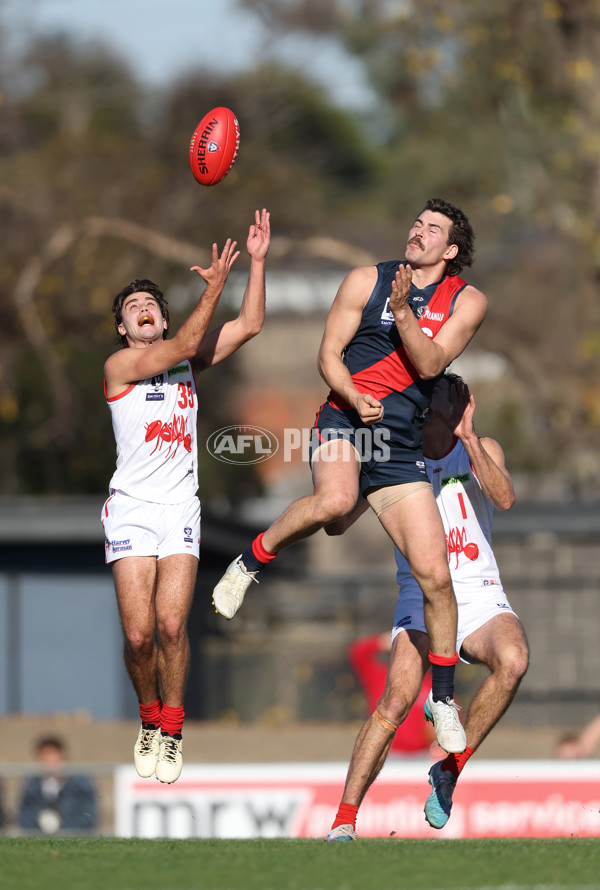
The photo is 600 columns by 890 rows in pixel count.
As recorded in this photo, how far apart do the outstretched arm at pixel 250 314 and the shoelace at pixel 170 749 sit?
7.29ft

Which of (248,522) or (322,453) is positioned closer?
(322,453)

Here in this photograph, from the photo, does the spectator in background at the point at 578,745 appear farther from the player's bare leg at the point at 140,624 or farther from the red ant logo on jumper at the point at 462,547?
the player's bare leg at the point at 140,624

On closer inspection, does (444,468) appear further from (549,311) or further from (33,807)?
(549,311)

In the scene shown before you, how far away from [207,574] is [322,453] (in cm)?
1435

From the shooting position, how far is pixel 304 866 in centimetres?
672

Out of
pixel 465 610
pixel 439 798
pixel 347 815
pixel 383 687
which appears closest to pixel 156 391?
pixel 465 610

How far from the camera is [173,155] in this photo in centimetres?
3303

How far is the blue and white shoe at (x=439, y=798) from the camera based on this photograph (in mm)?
8102

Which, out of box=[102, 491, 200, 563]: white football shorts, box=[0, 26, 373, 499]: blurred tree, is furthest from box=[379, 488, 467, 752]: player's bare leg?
box=[0, 26, 373, 499]: blurred tree

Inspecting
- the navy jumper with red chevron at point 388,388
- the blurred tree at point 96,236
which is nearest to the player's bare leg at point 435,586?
the navy jumper with red chevron at point 388,388

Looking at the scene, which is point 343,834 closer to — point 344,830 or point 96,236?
point 344,830

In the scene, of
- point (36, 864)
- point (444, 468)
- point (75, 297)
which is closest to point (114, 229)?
point (75, 297)

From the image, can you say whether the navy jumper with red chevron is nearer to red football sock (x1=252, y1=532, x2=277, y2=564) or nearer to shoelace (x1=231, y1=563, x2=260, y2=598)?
red football sock (x1=252, y1=532, x2=277, y2=564)

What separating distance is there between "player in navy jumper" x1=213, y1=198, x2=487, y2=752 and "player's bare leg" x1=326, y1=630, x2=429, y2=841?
1.61ft
